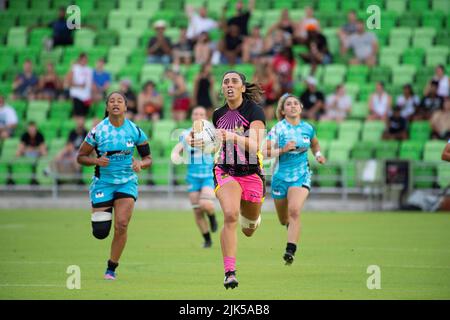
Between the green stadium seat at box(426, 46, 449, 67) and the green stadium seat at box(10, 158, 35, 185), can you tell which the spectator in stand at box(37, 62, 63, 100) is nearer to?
the green stadium seat at box(10, 158, 35, 185)

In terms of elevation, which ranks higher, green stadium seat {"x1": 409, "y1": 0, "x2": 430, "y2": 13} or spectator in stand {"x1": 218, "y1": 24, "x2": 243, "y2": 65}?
green stadium seat {"x1": 409, "y1": 0, "x2": 430, "y2": 13}

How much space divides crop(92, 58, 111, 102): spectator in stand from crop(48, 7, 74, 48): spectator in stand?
2.78 m

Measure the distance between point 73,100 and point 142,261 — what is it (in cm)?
1425

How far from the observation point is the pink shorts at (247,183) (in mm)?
12344

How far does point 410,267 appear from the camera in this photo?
1441 centimetres

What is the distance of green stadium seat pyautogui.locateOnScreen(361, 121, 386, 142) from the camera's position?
27.4m

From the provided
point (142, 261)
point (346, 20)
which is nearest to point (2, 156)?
point (346, 20)

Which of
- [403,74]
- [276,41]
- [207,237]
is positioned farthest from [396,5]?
[207,237]

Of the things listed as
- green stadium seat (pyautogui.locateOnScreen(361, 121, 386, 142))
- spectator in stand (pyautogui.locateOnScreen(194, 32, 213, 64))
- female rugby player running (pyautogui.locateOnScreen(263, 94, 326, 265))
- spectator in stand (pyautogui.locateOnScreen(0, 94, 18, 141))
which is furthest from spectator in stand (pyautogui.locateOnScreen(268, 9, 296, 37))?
female rugby player running (pyautogui.locateOnScreen(263, 94, 326, 265))

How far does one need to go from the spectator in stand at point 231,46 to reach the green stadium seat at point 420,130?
568cm

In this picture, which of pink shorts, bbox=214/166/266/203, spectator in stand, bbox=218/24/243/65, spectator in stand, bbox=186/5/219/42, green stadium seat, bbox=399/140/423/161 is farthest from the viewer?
spectator in stand, bbox=186/5/219/42

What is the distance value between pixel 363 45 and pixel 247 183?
17.5 meters

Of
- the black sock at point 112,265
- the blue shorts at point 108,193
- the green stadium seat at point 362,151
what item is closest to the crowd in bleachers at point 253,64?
the green stadium seat at point 362,151

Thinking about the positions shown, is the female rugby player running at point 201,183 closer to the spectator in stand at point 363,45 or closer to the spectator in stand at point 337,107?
the spectator in stand at point 337,107
